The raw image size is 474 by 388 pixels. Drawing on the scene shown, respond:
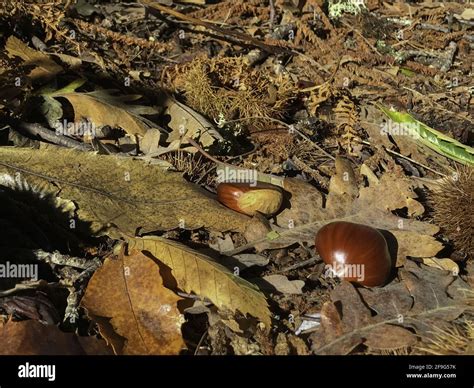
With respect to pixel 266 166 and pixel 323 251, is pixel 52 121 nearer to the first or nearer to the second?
pixel 266 166

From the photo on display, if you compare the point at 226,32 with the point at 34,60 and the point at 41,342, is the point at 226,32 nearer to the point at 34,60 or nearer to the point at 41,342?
the point at 34,60

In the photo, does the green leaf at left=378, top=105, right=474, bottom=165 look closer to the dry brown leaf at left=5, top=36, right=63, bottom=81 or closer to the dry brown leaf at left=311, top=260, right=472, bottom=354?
the dry brown leaf at left=311, top=260, right=472, bottom=354

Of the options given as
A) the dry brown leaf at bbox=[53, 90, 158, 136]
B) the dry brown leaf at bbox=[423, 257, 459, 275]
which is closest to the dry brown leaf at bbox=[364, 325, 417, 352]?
the dry brown leaf at bbox=[423, 257, 459, 275]

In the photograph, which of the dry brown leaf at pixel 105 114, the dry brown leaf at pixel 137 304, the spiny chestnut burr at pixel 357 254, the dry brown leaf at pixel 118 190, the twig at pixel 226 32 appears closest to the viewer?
the dry brown leaf at pixel 137 304

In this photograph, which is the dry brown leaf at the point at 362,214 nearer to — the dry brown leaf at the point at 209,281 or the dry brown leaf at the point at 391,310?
the dry brown leaf at the point at 391,310

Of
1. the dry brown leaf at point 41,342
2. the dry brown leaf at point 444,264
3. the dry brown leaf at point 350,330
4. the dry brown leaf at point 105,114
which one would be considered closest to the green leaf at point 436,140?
the dry brown leaf at point 444,264

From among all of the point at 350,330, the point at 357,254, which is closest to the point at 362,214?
the point at 357,254
